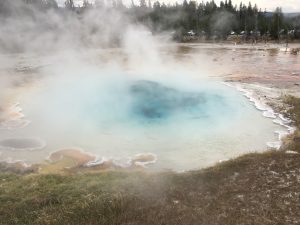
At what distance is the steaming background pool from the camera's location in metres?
13.3

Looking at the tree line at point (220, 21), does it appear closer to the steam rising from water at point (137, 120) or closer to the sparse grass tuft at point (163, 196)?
the steam rising from water at point (137, 120)

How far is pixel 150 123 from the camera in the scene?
1585 cm

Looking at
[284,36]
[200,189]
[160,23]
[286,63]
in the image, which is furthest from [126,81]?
[284,36]

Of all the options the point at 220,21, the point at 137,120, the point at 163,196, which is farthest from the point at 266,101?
Answer: the point at 220,21

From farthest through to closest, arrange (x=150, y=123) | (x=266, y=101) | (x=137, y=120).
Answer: (x=266, y=101)
(x=137, y=120)
(x=150, y=123)

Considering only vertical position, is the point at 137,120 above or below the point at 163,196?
above

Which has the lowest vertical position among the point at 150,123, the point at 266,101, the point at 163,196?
the point at 163,196

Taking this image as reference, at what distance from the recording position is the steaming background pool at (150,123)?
13.3 m

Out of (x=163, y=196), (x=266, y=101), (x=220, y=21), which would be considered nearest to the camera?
(x=163, y=196)

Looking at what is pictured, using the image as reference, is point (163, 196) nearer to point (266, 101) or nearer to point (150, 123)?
point (150, 123)

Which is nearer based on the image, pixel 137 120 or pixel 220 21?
pixel 137 120

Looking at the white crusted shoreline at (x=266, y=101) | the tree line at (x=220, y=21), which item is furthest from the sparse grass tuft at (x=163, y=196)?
the tree line at (x=220, y=21)

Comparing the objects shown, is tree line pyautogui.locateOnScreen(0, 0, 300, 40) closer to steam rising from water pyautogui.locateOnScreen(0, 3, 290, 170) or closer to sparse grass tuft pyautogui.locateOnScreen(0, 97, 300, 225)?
steam rising from water pyautogui.locateOnScreen(0, 3, 290, 170)

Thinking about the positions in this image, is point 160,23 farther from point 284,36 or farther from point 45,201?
point 45,201
